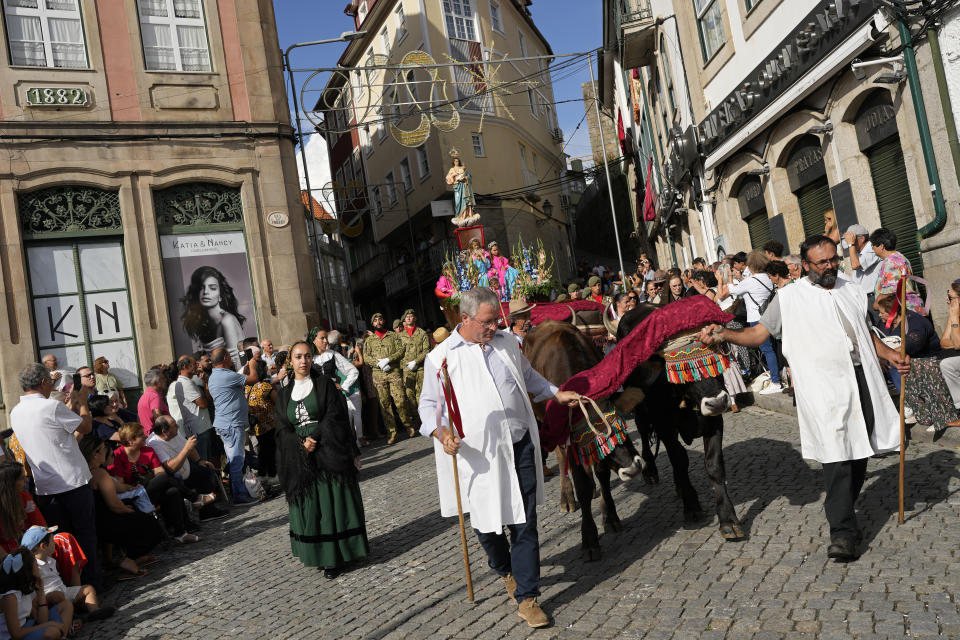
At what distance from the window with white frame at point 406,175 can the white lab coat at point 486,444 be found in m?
31.9

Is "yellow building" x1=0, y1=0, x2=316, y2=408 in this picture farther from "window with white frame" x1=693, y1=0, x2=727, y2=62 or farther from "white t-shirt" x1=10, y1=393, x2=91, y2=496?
"white t-shirt" x1=10, y1=393, x2=91, y2=496

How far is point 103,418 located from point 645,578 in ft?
21.3

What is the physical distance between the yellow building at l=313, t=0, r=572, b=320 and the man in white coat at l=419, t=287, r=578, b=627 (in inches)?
938

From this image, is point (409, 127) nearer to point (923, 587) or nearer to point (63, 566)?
point (63, 566)

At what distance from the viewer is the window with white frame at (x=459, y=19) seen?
33594mm

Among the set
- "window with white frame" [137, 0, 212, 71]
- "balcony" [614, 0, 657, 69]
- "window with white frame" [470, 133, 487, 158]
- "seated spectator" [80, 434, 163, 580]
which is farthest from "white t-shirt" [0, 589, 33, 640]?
"window with white frame" [470, 133, 487, 158]

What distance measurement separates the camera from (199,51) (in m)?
17.1

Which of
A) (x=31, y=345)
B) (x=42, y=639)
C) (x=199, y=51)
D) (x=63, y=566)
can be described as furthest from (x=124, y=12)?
(x=42, y=639)

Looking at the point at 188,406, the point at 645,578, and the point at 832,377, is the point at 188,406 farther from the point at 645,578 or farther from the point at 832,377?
the point at 832,377

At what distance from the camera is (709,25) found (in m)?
17.1

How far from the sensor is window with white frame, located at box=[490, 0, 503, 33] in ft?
119

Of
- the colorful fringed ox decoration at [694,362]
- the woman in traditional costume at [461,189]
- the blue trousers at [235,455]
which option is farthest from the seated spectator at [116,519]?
the woman in traditional costume at [461,189]

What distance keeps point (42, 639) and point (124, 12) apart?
48.9ft

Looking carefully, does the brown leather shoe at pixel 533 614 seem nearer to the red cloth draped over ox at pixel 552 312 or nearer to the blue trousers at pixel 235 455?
the red cloth draped over ox at pixel 552 312
